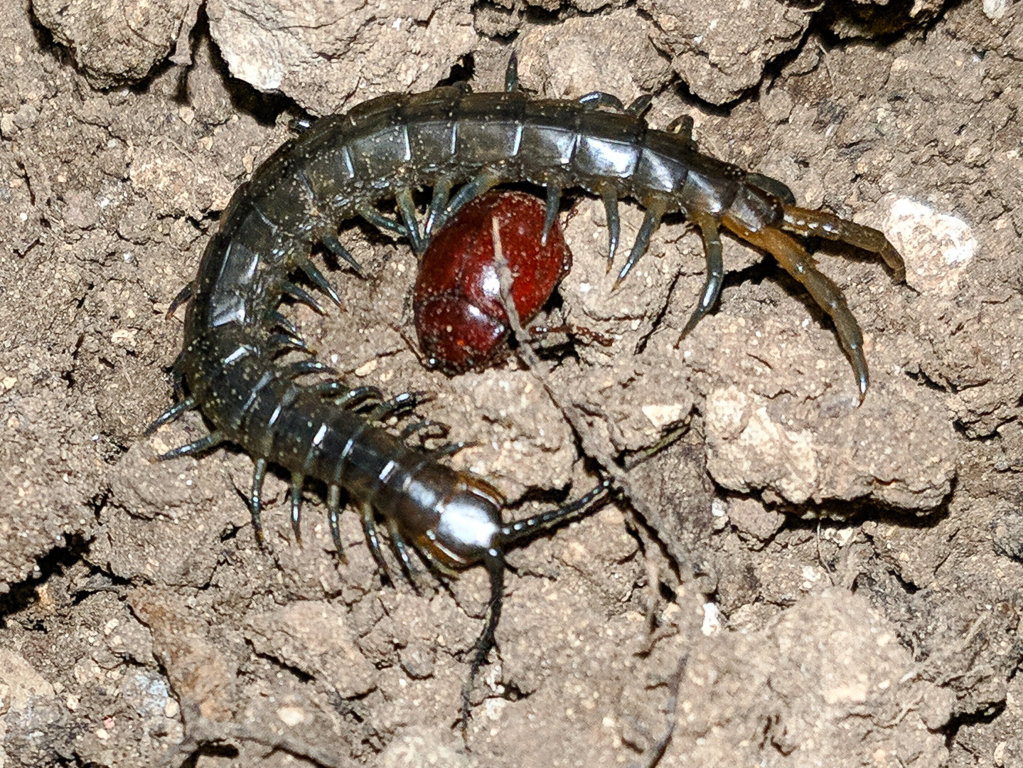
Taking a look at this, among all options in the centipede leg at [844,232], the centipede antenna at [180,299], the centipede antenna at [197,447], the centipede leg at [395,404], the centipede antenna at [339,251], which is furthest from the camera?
the centipede antenna at [180,299]

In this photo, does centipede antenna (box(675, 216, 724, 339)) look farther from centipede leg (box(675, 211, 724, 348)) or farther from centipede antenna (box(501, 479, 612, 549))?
centipede antenna (box(501, 479, 612, 549))

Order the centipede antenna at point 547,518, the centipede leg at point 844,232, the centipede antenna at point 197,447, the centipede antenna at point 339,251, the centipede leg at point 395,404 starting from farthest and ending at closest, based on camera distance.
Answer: the centipede antenna at point 339,251
the centipede antenna at point 197,447
the centipede leg at point 395,404
the centipede leg at point 844,232
the centipede antenna at point 547,518

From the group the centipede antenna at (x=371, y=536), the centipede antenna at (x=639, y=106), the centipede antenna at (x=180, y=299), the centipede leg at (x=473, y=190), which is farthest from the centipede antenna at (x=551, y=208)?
the centipede antenna at (x=180, y=299)

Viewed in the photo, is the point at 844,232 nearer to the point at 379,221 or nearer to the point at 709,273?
the point at 709,273

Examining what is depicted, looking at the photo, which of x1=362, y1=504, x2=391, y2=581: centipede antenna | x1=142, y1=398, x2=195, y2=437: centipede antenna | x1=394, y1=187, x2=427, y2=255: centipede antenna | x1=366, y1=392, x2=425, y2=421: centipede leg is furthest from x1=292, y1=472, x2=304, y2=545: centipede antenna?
x1=394, y1=187, x2=427, y2=255: centipede antenna

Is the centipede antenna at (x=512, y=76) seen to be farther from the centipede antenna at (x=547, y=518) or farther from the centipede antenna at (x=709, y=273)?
the centipede antenna at (x=547, y=518)

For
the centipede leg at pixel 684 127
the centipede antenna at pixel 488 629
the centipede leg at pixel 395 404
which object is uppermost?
the centipede leg at pixel 684 127

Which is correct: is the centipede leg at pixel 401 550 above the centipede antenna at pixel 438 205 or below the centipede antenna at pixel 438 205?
below
